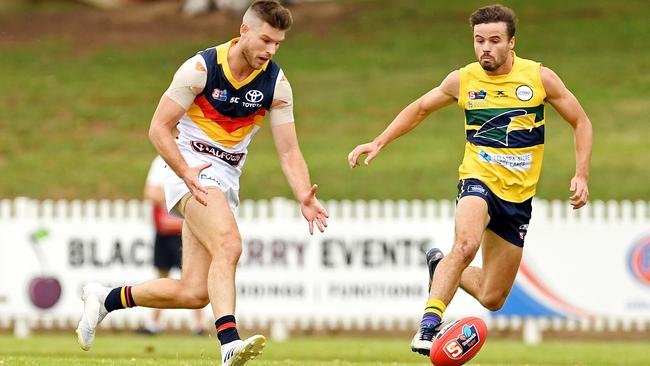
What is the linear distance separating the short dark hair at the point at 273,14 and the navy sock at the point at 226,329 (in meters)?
1.75

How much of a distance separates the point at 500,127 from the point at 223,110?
5.93ft

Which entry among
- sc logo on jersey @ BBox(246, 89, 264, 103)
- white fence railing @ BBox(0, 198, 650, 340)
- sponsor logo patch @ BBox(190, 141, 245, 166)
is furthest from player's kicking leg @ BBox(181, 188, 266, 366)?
white fence railing @ BBox(0, 198, 650, 340)

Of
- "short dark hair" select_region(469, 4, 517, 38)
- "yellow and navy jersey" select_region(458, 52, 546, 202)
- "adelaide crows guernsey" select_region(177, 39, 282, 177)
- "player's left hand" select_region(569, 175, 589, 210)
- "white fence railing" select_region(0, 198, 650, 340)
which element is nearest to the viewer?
"adelaide crows guernsey" select_region(177, 39, 282, 177)

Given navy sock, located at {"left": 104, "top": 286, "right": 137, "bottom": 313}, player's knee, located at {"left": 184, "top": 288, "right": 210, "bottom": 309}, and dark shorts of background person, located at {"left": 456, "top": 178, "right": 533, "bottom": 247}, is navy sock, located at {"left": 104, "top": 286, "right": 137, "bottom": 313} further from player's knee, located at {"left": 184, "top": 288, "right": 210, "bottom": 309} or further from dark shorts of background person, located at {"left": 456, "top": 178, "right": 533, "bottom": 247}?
dark shorts of background person, located at {"left": 456, "top": 178, "right": 533, "bottom": 247}

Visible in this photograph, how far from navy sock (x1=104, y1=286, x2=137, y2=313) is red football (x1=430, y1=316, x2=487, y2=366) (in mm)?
2072

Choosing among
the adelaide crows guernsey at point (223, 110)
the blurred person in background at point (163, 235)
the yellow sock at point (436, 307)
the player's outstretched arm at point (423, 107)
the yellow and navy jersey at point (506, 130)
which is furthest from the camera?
the blurred person in background at point (163, 235)

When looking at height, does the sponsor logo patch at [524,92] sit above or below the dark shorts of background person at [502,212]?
above

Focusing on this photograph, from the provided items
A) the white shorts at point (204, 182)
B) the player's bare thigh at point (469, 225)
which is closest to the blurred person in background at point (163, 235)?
the white shorts at point (204, 182)

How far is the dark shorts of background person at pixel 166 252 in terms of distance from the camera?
51.4 ft

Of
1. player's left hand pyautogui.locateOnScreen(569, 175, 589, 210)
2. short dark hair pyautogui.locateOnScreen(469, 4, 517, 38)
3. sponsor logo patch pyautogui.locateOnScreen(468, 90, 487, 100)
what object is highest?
short dark hair pyautogui.locateOnScreen(469, 4, 517, 38)

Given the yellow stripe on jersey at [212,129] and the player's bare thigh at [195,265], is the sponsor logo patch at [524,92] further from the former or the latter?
the player's bare thigh at [195,265]

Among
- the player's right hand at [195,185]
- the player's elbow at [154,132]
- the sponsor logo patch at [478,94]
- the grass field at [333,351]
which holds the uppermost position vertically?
the sponsor logo patch at [478,94]

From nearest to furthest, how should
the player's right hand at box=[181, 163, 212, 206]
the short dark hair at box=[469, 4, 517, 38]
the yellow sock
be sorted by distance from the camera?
the player's right hand at box=[181, 163, 212, 206], the yellow sock, the short dark hair at box=[469, 4, 517, 38]

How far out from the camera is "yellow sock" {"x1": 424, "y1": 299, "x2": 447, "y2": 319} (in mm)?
8484
